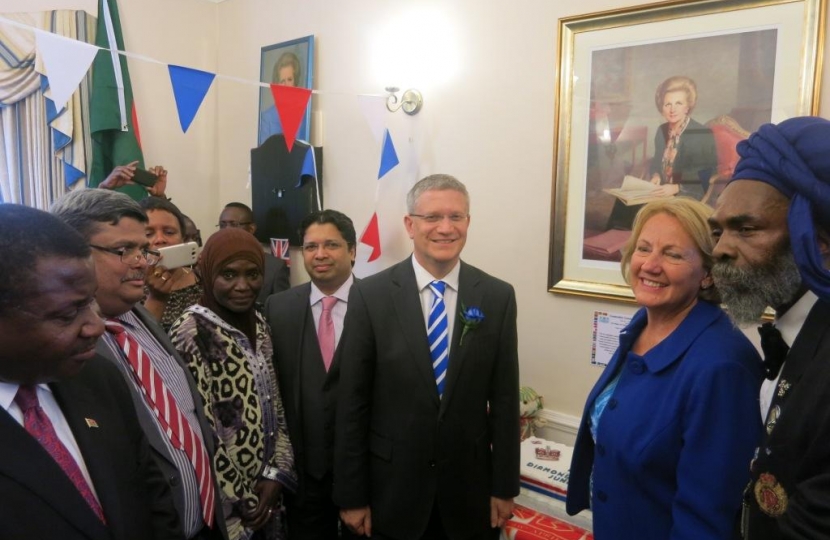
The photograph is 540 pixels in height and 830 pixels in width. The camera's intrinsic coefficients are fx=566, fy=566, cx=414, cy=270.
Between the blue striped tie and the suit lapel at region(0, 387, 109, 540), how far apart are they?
104 cm

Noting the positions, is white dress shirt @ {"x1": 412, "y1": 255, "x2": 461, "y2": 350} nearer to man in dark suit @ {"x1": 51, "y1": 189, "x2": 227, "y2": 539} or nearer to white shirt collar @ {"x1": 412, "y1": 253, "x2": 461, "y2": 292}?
white shirt collar @ {"x1": 412, "y1": 253, "x2": 461, "y2": 292}

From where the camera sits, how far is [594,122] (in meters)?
2.40

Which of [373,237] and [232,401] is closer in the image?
[232,401]

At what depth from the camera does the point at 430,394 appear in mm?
1752

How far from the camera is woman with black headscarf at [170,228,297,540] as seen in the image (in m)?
1.66

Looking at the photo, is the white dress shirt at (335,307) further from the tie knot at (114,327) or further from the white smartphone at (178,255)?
the tie knot at (114,327)

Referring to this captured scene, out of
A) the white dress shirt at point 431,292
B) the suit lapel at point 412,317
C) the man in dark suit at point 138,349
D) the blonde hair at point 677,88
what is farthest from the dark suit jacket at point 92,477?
the blonde hair at point 677,88

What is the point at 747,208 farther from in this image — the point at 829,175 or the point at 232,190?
the point at 232,190

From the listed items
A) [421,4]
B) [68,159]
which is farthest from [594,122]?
[68,159]

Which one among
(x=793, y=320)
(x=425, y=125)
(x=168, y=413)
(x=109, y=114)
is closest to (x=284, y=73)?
(x=109, y=114)

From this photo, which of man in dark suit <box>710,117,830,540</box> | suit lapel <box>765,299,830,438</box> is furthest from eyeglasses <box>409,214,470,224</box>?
suit lapel <box>765,299,830,438</box>

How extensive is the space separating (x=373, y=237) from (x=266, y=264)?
0.82 m

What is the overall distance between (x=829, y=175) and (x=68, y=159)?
3.80 metres

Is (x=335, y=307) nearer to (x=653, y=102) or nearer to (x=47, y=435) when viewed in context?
(x=47, y=435)
